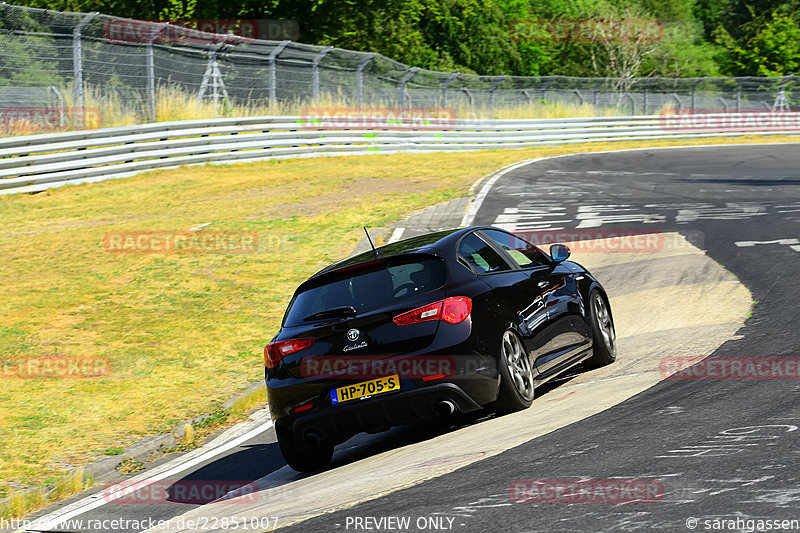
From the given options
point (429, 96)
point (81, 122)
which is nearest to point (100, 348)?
point (81, 122)

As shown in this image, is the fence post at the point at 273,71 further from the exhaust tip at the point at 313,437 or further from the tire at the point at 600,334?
the exhaust tip at the point at 313,437

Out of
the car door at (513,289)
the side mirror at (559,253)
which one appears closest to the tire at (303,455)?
the car door at (513,289)

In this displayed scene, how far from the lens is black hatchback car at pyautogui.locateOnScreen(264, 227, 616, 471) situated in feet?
22.5

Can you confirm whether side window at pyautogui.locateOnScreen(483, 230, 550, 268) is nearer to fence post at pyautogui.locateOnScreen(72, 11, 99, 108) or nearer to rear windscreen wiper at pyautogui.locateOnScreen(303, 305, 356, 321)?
rear windscreen wiper at pyautogui.locateOnScreen(303, 305, 356, 321)

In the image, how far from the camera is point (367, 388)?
22.6 ft

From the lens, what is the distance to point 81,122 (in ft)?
79.7

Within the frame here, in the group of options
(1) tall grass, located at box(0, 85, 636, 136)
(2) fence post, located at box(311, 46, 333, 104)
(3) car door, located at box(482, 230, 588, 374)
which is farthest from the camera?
(2) fence post, located at box(311, 46, 333, 104)

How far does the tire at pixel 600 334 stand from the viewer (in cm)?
880

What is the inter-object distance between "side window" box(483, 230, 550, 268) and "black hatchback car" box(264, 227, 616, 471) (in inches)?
24.4

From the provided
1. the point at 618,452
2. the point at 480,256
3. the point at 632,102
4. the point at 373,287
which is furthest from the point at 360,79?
the point at 618,452

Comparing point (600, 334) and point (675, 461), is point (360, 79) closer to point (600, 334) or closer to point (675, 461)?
point (600, 334)

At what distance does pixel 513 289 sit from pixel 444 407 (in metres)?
1.33

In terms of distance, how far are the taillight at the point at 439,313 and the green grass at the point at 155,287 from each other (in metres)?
3.00

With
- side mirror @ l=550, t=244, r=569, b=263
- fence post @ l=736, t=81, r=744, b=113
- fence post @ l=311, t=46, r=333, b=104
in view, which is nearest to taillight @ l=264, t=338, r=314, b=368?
side mirror @ l=550, t=244, r=569, b=263
